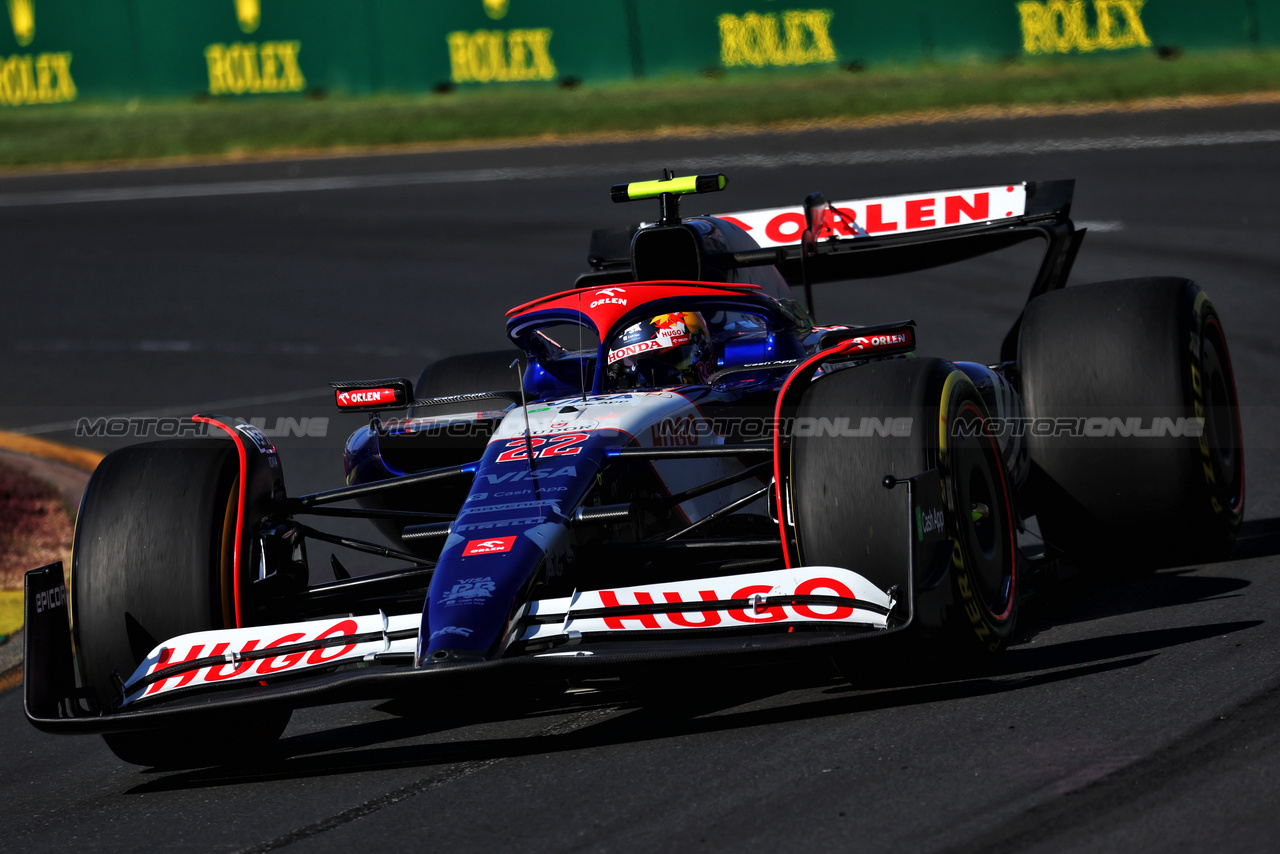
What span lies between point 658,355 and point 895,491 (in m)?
1.78

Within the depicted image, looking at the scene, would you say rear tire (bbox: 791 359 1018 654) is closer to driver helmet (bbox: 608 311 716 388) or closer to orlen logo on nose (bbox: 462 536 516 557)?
orlen logo on nose (bbox: 462 536 516 557)

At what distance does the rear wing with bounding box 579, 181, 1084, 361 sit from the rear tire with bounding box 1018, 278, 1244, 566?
2.46 feet

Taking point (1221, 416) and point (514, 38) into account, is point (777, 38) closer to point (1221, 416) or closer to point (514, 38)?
point (514, 38)

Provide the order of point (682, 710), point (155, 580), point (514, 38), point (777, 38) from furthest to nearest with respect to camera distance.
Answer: point (514, 38) → point (777, 38) → point (682, 710) → point (155, 580)

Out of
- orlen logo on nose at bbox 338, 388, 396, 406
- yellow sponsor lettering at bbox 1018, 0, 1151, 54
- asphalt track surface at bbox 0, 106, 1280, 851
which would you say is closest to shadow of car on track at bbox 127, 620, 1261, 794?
asphalt track surface at bbox 0, 106, 1280, 851

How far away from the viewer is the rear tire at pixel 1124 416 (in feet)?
20.0

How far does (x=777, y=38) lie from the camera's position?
22.0 meters

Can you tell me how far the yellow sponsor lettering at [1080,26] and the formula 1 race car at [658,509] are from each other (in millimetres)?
14641

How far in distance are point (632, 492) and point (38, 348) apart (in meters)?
10.3

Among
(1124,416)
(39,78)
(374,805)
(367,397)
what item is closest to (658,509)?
(367,397)

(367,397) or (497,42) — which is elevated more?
(497,42)

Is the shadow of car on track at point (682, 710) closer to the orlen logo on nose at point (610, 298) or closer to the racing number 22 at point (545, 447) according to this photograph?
the racing number 22 at point (545, 447)

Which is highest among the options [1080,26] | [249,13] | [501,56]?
[249,13]

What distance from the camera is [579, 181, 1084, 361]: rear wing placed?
7504mm
